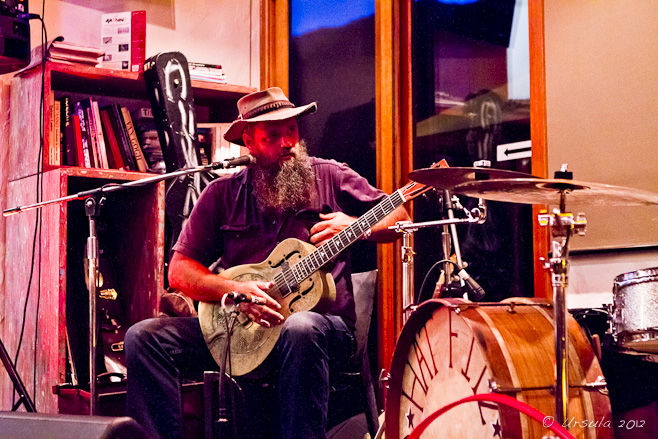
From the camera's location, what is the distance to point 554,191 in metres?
1.90

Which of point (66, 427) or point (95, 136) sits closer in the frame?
point (66, 427)

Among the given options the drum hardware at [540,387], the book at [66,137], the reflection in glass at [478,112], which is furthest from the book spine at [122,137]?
the drum hardware at [540,387]

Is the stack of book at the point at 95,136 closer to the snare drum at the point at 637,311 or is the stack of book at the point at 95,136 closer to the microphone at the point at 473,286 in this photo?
the microphone at the point at 473,286

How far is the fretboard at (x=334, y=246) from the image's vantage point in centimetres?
263

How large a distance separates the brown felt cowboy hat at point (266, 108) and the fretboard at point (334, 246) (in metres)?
0.61

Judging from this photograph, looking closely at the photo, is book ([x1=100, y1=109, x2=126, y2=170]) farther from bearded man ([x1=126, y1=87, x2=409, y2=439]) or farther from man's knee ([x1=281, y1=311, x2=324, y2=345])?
man's knee ([x1=281, y1=311, x2=324, y2=345])

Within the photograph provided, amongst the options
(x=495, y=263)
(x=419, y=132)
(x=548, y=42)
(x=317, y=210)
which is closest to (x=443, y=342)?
(x=317, y=210)

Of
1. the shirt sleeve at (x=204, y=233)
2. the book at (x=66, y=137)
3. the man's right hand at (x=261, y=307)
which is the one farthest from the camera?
the book at (x=66, y=137)

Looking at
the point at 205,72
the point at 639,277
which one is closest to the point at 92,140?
the point at 205,72

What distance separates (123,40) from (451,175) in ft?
7.47

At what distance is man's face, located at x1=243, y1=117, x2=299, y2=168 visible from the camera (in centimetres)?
305

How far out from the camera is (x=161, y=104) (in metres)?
3.54

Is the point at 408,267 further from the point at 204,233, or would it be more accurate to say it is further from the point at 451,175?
the point at 204,233

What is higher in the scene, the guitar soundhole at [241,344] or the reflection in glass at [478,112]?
the reflection in glass at [478,112]
